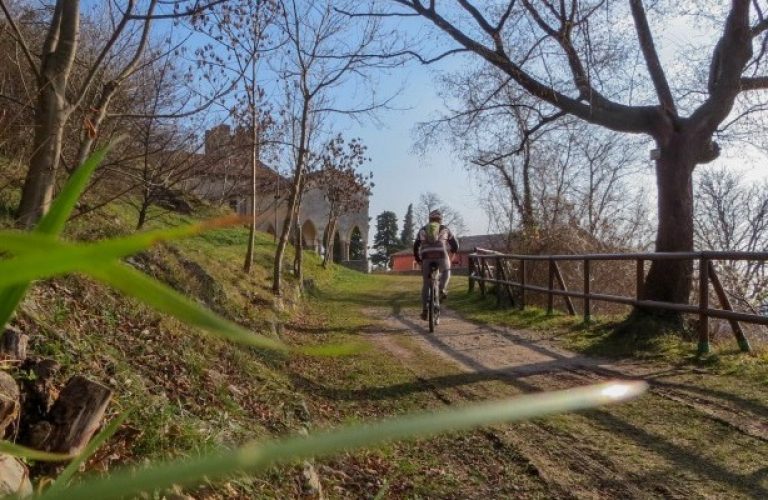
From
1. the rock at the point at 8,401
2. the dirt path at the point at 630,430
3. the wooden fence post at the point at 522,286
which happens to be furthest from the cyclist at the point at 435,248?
the rock at the point at 8,401

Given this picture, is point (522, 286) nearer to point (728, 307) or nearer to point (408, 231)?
point (728, 307)

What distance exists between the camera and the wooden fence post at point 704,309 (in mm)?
6793

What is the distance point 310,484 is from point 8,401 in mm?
1641

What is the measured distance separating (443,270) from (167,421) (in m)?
7.86

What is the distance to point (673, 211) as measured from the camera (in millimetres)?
8703

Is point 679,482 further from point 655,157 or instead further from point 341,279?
point 341,279

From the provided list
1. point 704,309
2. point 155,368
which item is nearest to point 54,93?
point 155,368

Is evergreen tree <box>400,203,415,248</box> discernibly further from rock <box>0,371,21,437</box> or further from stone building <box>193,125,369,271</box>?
rock <box>0,371,21,437</box>

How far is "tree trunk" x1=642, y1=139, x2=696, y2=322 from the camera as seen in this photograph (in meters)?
8.55

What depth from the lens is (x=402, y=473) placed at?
3895 millimetres

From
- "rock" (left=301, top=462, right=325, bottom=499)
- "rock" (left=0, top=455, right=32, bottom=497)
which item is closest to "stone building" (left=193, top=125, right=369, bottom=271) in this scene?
"rock" (left=0, top=455, right=32, bottom=497)

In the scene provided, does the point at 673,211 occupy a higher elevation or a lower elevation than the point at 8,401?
higher

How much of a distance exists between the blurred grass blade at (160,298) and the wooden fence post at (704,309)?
24.1ft

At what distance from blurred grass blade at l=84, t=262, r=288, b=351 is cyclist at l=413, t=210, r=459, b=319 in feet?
33.3
